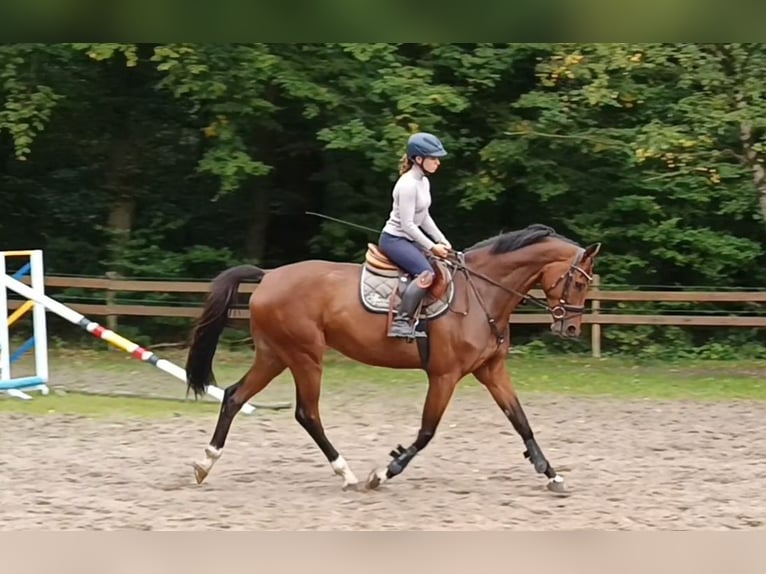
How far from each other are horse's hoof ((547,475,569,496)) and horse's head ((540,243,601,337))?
0.92 meters

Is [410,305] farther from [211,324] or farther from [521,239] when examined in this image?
[211,324]

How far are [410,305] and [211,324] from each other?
1369 mm

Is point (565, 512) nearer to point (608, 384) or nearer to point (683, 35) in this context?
point (683, 35)

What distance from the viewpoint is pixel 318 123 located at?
16266 millimetres

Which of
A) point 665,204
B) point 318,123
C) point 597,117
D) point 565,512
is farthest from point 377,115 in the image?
point 565,512

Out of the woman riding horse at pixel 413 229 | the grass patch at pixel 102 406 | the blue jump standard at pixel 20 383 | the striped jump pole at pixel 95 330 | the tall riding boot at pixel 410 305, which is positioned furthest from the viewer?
the blue jump standard at pixel 20 383

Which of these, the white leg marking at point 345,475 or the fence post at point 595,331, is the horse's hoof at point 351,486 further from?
the fence post at point 595,331

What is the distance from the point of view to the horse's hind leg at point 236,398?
6258mm

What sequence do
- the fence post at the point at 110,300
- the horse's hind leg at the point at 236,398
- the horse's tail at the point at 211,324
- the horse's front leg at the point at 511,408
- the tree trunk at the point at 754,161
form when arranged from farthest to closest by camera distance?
1. the fence post at the point at 110,300
2. the tree trunk at the point at 754,161
3. the horse's tail at the point at 211,324
4. the horse's hind leg at the point at 236,398
5. the horse's front leg at the point at 511,408

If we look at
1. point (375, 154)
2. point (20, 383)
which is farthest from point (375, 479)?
point (375, 154)

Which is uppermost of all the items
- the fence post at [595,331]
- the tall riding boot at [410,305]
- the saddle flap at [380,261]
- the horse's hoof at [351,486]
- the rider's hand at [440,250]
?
the rider's hand at [440,250]

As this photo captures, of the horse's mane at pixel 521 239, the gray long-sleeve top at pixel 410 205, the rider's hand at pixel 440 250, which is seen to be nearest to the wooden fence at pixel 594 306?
the horse's mane at pixel 521 239

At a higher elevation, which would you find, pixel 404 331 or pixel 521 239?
Result: pixel 521 239

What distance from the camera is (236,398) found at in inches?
250
